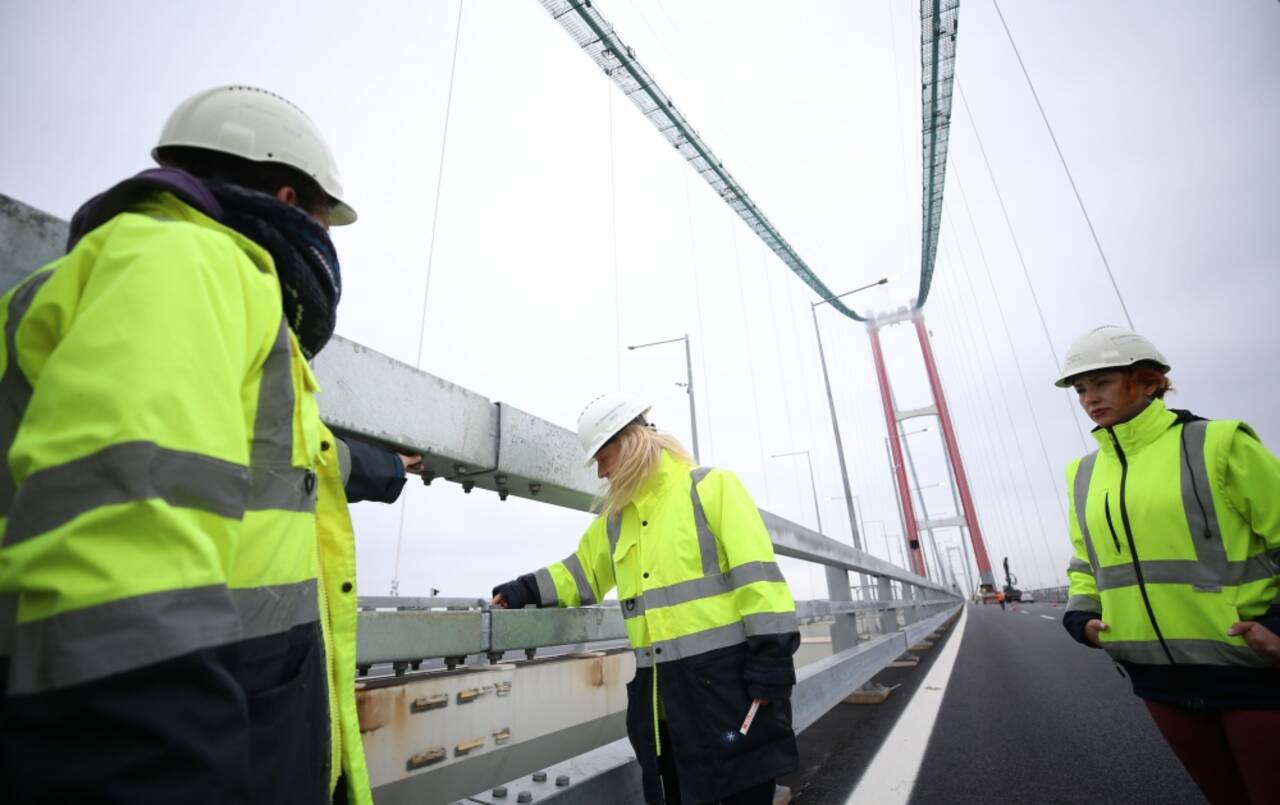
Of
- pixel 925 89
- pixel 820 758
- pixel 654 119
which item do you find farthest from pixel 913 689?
pixel 925 89

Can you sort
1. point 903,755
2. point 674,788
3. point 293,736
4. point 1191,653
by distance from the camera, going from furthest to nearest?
point 903,755 → point 674,788 → point 1191,653 → point 293,736

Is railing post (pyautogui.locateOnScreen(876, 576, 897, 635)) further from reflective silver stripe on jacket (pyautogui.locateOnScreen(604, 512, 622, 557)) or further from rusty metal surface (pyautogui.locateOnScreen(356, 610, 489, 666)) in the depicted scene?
rusty metal surface (pyautogui.locateOnScreen(356, 610, 489, 666))

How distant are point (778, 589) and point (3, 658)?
1.92m

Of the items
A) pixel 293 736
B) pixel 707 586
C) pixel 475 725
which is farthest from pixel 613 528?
pixel 293 736

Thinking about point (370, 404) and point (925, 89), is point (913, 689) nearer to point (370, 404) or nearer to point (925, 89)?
point (370, 404)

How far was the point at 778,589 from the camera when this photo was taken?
206 cm

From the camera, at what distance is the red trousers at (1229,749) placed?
67.8 inches

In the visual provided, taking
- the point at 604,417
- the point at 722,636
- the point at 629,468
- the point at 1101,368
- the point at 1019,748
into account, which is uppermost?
the point at 1101,368

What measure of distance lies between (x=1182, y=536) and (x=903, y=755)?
2027mm

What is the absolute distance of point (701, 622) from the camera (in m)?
2.05

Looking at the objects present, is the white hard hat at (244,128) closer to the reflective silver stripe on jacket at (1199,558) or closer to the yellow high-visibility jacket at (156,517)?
the yellow high-visibility jacket at (156,517)

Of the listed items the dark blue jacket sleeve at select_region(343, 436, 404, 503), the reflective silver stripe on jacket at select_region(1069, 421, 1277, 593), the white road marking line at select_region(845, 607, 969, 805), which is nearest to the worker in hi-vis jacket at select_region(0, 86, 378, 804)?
the dark blue jacket sleeve at select_region(343, 436, 404, 503)

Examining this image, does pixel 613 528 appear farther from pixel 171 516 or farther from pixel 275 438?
pixel 171 516

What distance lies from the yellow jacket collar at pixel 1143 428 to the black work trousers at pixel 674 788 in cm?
197
